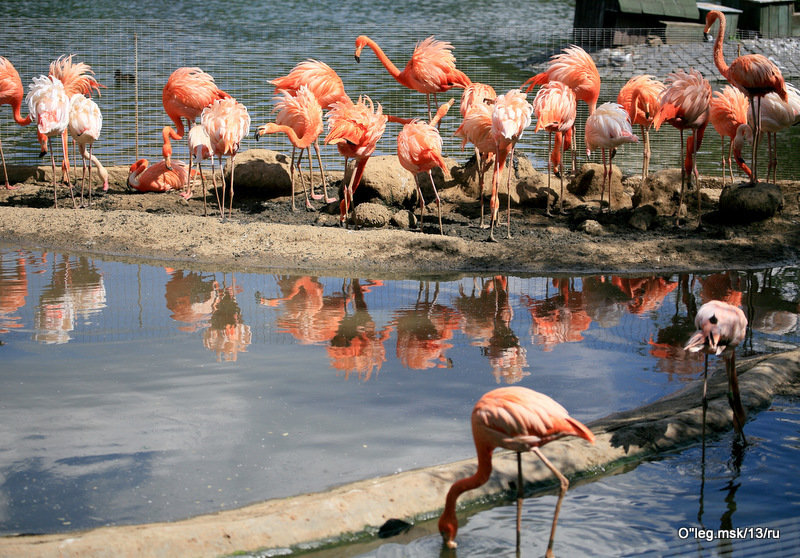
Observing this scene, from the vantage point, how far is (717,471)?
388 centimetres

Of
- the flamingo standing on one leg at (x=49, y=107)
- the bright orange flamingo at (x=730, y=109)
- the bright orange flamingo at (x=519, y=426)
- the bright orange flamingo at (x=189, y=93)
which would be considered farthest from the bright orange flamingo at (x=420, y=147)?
the bright orange flamingo at (x=519, y=426)

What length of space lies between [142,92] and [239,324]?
37.3 feet

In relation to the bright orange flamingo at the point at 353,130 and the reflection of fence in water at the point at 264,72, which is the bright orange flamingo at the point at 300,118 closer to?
the bright orange flamingo at the point at 353,130

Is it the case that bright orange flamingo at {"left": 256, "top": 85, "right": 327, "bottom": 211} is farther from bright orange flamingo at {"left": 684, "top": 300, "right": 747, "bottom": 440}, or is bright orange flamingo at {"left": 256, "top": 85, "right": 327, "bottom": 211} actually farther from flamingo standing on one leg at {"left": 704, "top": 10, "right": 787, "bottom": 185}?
bright orange flamingo at {"left": 684, "top": 300, "right": 747, "bottom": 440}

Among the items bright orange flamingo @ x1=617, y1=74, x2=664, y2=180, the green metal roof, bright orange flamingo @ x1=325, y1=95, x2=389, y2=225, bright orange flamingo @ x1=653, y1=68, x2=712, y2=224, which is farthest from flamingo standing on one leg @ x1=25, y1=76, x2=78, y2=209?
the green metal roof

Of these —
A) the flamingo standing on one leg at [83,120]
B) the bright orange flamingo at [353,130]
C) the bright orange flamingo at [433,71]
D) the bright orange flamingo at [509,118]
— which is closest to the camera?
the bright orange flamingo at [509,118]

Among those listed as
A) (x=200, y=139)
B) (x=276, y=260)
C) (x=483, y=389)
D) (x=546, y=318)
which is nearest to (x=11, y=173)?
(x=200, y=139)

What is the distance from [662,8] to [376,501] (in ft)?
62.7

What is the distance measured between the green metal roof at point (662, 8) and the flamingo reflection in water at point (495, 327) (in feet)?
48.3

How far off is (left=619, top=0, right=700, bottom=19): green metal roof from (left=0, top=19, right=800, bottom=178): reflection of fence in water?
508 millimetres

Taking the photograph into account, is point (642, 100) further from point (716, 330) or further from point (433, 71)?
point (716, 330)

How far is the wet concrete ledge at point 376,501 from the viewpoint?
309 centimetres

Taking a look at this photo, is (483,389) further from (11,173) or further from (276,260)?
(11,173)

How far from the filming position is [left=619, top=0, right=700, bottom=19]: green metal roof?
2019cm
